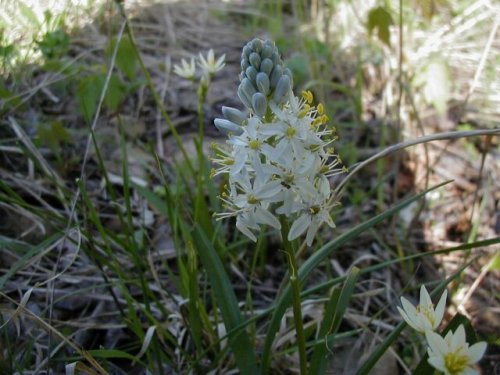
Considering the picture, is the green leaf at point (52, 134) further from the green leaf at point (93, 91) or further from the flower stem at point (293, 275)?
the flower stem at point (293, 275)

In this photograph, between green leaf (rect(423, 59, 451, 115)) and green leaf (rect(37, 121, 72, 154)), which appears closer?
green leaf (rect(37, 121, 72, 154))

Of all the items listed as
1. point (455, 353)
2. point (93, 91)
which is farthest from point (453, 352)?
point (93, 91)

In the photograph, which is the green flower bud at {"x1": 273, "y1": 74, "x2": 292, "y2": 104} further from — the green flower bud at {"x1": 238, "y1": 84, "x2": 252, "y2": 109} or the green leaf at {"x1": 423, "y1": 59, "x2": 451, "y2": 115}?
the green leaf at {"x1": 423, "y1": 59, "x2": 451, "y2": 115}

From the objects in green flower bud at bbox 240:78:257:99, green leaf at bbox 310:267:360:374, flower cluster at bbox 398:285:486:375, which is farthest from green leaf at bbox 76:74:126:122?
flower cluster at bbox 398:285:486:375

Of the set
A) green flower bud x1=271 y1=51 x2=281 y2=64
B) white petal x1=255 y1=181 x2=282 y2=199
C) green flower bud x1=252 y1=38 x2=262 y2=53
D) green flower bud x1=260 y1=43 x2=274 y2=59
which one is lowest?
white petal x1=255 y1=181 x2=282 y2=199

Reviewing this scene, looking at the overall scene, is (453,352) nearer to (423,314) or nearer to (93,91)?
(423,314)

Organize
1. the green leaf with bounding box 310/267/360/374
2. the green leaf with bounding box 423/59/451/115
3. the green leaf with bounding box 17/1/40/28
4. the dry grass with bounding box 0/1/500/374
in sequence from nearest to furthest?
the green leaf with bounding box 310/267/360/374
the dry grass with bounding box 0/1/500/374
the green leaf with bounding box 17/1/40/28
the green leaf with bounding box 423/59/451/115

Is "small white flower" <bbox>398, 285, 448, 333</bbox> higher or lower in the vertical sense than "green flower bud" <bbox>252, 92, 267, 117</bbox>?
lower

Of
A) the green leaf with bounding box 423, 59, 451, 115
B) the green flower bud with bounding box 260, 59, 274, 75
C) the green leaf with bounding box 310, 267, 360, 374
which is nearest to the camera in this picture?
the green flower bud with bounding box 260, 59, 274, 75
